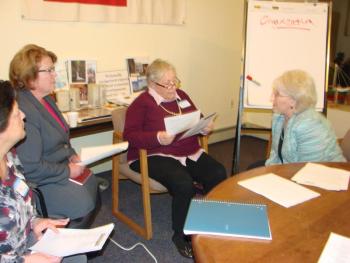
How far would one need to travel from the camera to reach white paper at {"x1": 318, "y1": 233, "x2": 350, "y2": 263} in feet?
3.32

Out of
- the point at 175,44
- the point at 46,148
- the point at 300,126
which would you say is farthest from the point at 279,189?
the point at 175,44

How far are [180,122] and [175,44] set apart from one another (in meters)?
1.83

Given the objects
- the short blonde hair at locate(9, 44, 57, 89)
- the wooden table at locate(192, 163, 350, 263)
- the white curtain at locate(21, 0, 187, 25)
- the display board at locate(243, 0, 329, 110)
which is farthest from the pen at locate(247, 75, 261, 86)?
the short blonde hair at locate(9, 44, 57, 89)

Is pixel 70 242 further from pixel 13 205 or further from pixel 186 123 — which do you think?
pixel 186 123

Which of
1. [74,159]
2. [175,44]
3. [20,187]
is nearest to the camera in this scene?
[20,187]

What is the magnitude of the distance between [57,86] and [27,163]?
1255mm

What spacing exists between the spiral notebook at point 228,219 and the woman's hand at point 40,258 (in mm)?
498

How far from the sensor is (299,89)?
202 centimetres

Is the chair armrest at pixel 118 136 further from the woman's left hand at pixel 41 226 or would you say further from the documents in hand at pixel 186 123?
the woman's left hand at pixel 41 226

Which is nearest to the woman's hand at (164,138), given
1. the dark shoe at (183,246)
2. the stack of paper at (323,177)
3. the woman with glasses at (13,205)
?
the dark shoe at (183,246)

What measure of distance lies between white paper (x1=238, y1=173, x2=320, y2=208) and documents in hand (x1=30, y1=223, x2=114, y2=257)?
633 mm

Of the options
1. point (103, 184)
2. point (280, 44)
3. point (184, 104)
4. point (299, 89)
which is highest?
point (280, 44)

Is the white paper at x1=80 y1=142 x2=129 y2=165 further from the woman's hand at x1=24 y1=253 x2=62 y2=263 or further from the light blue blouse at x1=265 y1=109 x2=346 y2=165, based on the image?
the light blue blouse at x1=265 y1=109 x2=346 y2=165

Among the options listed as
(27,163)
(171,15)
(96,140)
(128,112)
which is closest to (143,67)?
(171,15)
